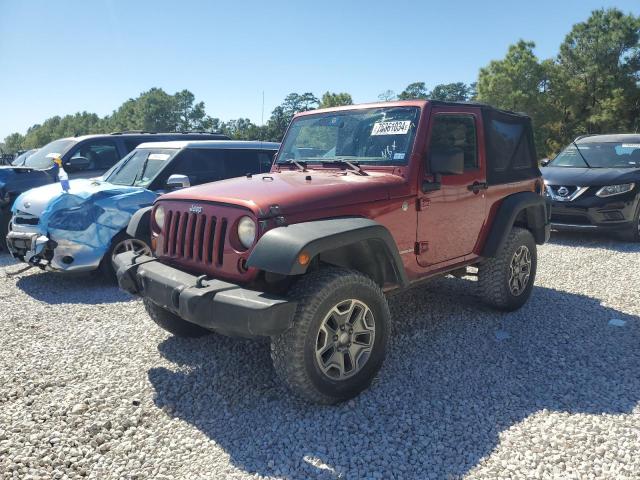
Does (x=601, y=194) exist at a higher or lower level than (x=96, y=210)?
higher

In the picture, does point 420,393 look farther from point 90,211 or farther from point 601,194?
point 601,194

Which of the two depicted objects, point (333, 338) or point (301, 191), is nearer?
point (333, 338)

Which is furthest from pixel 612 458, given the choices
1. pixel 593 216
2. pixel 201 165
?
pixel 593 216

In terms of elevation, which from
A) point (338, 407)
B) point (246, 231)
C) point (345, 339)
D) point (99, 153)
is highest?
point (99, 153)

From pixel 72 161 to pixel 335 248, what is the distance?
6.43m

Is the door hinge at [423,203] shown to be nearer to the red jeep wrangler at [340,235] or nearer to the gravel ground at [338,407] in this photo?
the red jeep wrangler at [340,235]

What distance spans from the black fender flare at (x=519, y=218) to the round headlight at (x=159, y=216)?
2809 mm

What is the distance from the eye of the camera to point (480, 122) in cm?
446

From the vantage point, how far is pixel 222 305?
2.78 metres

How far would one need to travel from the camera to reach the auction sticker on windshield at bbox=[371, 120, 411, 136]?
3885mm

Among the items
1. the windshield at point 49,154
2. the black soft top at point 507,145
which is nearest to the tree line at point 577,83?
the windshield at point 49,154

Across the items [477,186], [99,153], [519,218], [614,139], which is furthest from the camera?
[614,139]

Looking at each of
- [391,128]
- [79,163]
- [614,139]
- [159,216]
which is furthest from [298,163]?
[614,139]

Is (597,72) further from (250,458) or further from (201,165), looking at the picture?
(250,458)
